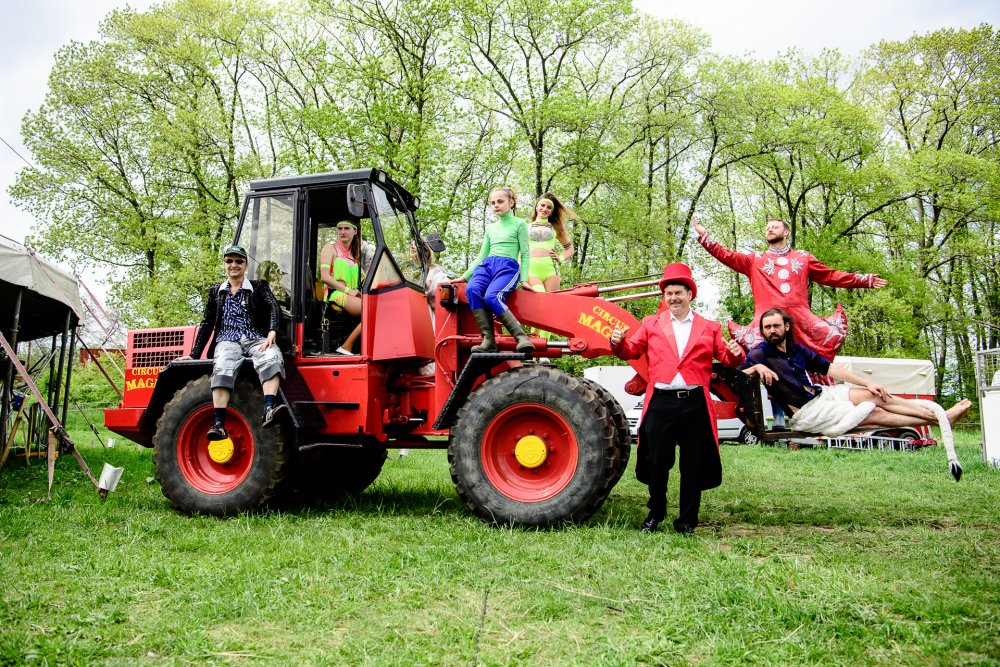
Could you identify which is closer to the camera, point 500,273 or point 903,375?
point 500,273

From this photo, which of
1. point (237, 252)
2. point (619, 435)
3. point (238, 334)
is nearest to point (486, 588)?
point (619, 435)

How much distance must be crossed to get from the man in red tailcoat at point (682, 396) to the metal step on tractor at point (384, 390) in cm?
28

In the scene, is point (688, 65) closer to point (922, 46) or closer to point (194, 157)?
point (922, 46)

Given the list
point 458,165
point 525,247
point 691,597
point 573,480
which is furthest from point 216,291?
point 458,165

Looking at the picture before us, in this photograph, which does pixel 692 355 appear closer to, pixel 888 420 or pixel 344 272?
pixel 888 420

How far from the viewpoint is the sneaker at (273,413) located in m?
5.94

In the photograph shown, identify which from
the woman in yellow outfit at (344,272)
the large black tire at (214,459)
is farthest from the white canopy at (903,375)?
the large black tire at (214,459)

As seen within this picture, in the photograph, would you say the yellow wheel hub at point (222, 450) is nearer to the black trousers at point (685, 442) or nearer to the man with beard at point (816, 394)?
the black trousers at point (685, 442)

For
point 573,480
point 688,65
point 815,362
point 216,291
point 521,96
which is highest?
point 688,65

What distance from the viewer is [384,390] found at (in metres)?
6.43

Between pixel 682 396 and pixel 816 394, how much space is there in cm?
91

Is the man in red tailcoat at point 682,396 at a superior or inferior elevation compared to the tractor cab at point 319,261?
inferior

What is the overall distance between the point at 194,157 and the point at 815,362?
2025cm

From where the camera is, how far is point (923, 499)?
762cm
